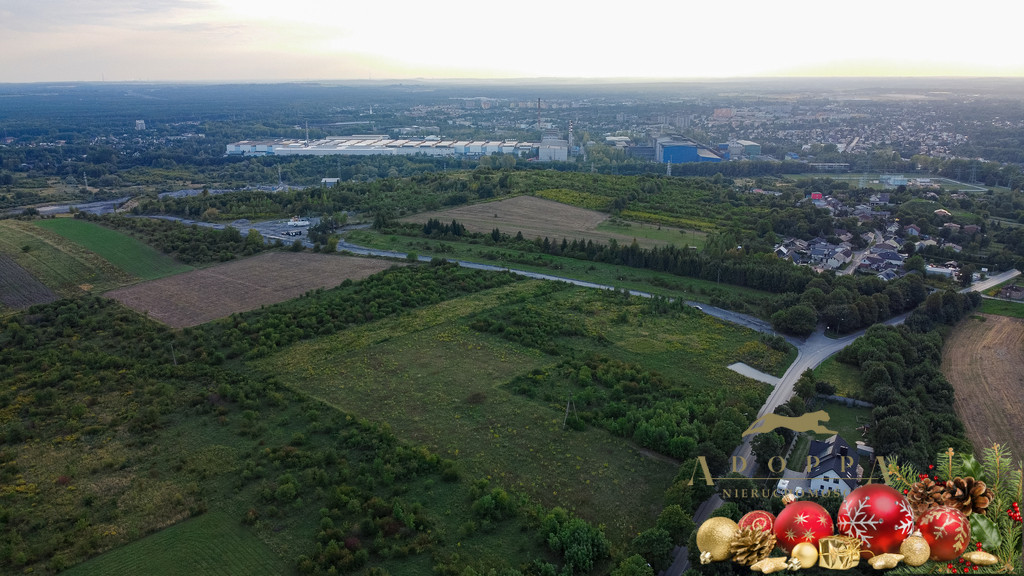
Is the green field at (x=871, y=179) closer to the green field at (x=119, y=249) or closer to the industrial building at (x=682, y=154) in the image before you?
the industrial building at (x=682, y=154)

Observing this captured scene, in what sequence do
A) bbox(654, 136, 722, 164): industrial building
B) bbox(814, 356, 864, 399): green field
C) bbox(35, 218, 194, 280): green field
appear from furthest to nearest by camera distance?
bbox(654, 136, 722, 164): industrial building
bbox(35, 218, 194, 280): green field
bbox(814, 356, 864, 399): green field

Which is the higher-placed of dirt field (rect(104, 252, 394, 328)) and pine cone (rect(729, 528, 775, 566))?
pine cone (rect(729, 528, 775, 566))

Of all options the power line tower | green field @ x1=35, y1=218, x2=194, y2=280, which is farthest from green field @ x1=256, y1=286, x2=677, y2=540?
green field @ x1=35, y1=218, x2=194, y2=280

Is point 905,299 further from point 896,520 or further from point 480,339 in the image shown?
point 896,520

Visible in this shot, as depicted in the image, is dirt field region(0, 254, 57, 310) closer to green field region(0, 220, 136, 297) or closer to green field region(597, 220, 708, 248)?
green field region(0, 220, 136, 297)

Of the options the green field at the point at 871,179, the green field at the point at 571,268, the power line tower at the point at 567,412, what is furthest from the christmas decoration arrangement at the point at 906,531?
the green field at the point at 871,179

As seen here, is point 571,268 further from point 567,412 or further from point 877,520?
point 877,520
